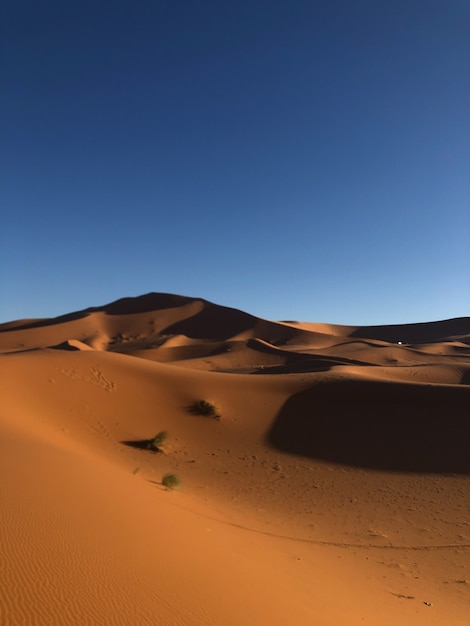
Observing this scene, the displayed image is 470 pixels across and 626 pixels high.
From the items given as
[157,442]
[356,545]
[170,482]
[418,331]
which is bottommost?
[356,545]

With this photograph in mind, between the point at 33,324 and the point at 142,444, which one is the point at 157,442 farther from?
the point at 33,324

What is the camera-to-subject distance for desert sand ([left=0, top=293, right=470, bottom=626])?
4.81 m

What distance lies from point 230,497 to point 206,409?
7.12 m

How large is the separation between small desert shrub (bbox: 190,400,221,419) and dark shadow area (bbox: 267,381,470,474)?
2.28 m

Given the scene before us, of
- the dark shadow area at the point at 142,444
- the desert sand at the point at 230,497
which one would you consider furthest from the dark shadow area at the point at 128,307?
the dark shadow area at the point at 142,444

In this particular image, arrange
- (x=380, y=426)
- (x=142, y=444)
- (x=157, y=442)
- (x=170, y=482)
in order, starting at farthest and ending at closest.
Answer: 1. (x=380, y=426)
2. (x=142, y=444)
3. (x=157, y=442)
4. (x=170, y=482)

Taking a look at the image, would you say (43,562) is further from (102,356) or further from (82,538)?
(102,356)

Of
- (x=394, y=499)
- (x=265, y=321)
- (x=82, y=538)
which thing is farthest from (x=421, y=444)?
(x=265, y=321)

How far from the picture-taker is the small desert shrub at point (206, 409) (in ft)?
62.7

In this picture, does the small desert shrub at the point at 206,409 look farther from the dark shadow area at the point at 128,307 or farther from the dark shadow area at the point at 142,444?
the dark shadow area at the point at 128,307

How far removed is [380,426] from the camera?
17688 mm

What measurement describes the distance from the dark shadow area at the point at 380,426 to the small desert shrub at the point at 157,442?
147 inches

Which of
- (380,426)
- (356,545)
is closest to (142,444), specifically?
(380,426)

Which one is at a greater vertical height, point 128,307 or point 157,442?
point 128,307
